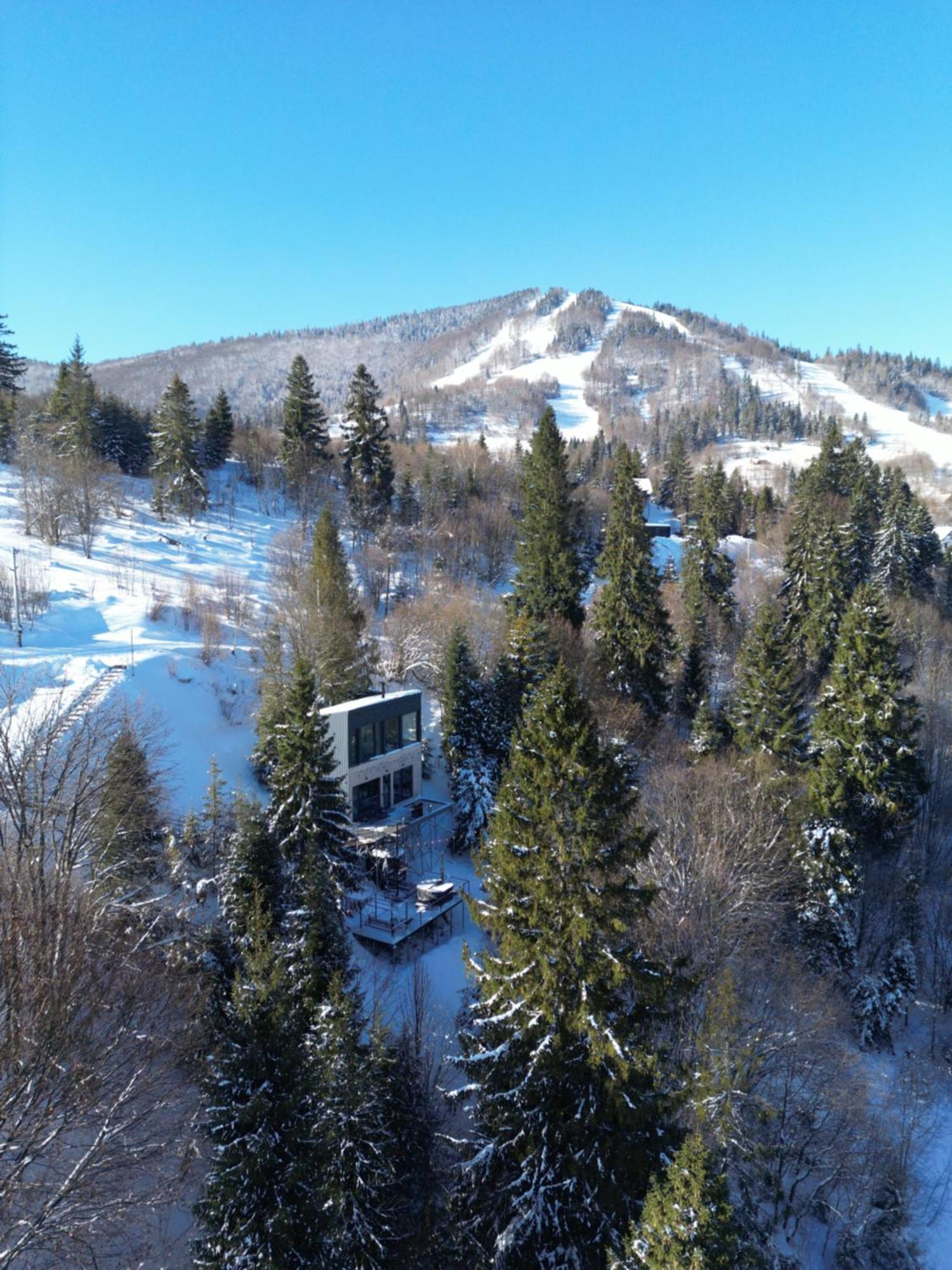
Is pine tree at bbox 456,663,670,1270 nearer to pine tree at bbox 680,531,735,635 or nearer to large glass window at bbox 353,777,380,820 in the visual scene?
large glass window at bbox 353,777,380,820

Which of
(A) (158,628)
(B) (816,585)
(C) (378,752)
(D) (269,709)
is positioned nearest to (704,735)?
(C) (378,752)

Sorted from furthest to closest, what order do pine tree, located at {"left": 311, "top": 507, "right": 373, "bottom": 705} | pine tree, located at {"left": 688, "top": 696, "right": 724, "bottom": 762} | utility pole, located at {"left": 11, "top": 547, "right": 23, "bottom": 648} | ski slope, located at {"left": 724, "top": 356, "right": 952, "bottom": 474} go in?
1. ski slope, located at {"left": 724, "top": 356, "right": 952, "bottom": 474}
2. pine tree, located at {"left": 688, "top": 696, "right": 724, "bottom": 762}
3. utility pole, located at {"left": 11, "top": 547, "right": 23, "bottom": 648}
4. pine tree, located at {"left": 311, "top": 507, "right": 373, "bottom": 705}

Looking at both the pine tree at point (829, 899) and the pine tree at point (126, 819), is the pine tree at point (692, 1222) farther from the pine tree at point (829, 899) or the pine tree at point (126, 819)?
the pine tree at point (829, 899)

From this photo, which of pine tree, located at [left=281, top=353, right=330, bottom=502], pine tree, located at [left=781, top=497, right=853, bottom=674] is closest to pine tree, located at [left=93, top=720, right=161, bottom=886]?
pine tree, located at [left=781, top=497, right=853, bottom=674]

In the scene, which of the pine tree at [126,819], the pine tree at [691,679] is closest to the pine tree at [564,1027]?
the pine tree at [126,819]

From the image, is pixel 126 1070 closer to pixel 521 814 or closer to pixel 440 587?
pixel 521 814

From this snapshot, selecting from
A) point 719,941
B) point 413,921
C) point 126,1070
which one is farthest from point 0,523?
point 719,941
